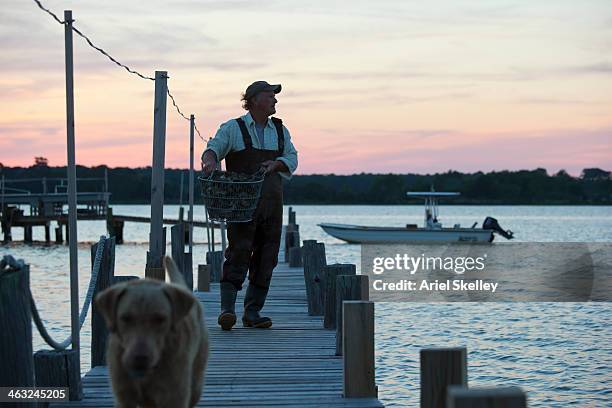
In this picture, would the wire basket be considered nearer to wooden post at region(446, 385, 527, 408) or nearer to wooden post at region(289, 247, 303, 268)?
wooden post at region(446, 385, 527, 408)

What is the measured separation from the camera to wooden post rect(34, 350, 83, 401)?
276 inches

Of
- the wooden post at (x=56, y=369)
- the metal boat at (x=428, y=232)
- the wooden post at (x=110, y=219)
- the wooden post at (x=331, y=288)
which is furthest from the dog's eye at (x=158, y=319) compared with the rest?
the wooden post at (x=110, y=219)

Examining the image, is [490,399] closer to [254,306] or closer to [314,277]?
[254,306]

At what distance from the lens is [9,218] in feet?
201

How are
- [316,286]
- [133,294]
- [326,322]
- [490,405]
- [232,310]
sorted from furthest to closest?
1. [316,286]
2. [326,322]
3. [232,310]
4. [133,294]
5. [490,405]

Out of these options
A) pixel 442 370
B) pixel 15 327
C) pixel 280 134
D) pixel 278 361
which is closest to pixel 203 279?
pixel 280 134

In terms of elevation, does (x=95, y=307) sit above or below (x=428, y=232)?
above

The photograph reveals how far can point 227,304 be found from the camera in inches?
404

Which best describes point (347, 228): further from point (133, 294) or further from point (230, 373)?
point (133, 294)

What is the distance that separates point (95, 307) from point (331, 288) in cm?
344

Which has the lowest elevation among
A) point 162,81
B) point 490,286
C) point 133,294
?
point 490,286

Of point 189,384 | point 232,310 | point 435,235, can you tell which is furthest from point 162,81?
point 435,235

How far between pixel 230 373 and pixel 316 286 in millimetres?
4496

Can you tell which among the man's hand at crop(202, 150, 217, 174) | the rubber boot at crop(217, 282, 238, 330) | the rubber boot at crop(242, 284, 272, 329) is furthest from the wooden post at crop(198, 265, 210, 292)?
the man's hand at crop(202, 150, 217, 174)
